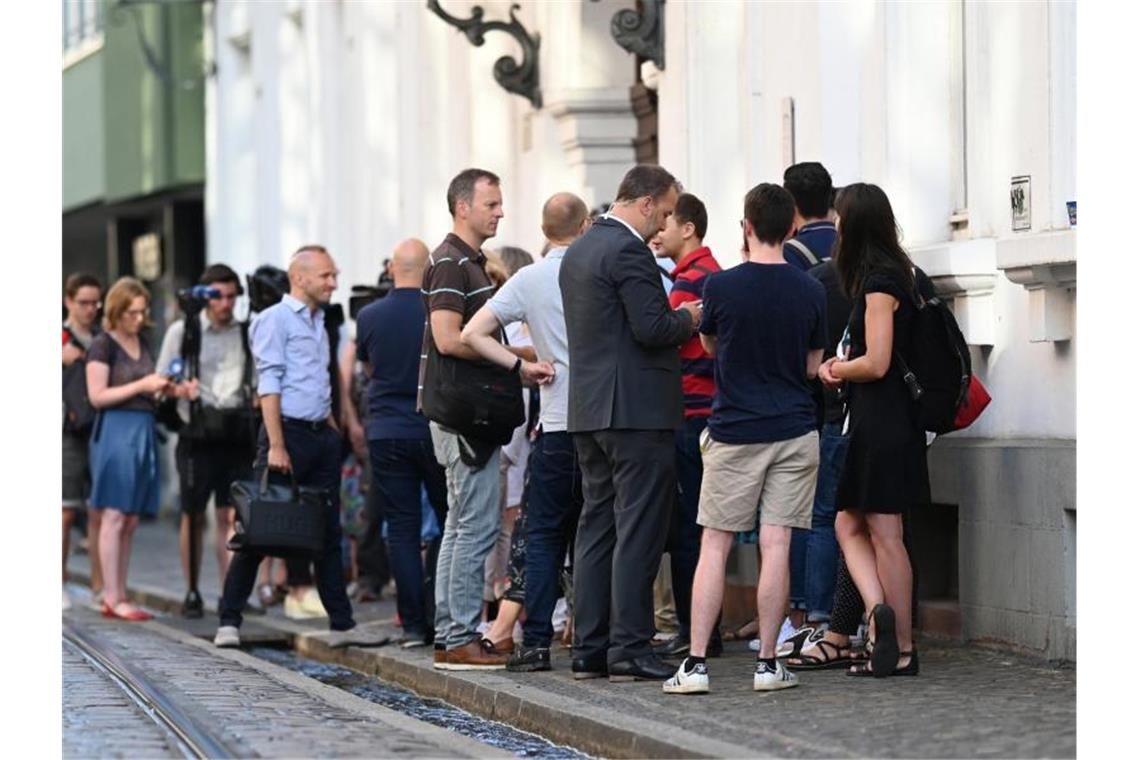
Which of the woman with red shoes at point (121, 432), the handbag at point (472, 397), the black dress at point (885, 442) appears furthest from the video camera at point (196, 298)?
the black dress at point (885, 442)

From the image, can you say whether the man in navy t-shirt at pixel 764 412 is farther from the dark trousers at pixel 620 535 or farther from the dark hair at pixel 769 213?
the dark trousers at pixel 620 535

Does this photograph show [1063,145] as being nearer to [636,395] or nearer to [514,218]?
[636,395]

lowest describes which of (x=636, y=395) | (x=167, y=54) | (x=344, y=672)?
(x=344, y=672)

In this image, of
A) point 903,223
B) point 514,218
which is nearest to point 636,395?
point 903,223

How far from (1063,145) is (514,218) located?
9694 mm

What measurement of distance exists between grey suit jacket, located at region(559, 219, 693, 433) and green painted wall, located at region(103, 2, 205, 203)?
20941 mm

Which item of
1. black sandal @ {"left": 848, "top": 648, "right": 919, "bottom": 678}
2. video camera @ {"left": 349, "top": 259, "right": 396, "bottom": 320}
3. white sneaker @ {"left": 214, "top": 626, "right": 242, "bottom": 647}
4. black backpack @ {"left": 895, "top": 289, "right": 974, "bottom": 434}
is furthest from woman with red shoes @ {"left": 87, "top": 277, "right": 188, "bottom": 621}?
black backpack @ {"left": 895, "top": 289, "right": 974, "bottom": 434}

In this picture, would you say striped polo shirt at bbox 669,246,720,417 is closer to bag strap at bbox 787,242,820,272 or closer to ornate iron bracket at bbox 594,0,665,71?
bag strap at bbox 787,242,820,272

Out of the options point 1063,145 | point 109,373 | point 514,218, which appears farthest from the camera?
point 514,218

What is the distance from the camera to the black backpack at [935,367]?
1077 cm

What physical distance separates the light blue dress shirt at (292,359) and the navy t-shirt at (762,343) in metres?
4.01

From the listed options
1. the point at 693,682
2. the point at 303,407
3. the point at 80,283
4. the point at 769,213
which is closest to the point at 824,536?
the point at 693,682

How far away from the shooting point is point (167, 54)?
31.5 metres
